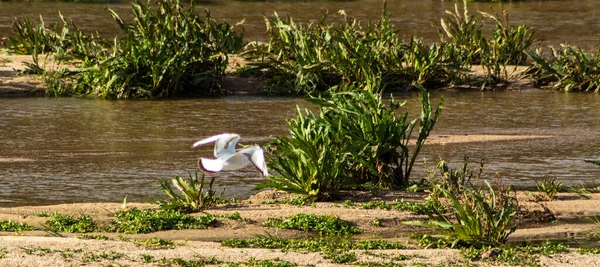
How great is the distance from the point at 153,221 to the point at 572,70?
344 inches

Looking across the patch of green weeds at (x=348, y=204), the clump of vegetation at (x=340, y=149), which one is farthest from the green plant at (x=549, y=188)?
the patch of green weeds at (x=348, y=204)

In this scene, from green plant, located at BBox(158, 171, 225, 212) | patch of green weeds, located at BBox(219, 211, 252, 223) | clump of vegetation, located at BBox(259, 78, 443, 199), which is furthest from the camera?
clump of vegetation, located at BBox(259, 78, 443, 199)

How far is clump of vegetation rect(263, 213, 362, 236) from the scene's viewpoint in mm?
6625

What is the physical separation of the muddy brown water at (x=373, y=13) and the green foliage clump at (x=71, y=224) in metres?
12.1

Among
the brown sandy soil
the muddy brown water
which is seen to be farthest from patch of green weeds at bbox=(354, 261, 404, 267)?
the muddy brown water

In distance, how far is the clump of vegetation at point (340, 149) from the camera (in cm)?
729

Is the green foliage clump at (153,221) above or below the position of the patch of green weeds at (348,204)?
above

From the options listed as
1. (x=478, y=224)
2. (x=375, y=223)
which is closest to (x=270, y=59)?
(x=375, y=223)

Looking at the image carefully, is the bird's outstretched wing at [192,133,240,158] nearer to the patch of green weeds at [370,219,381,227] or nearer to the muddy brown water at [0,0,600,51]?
the patch of green weeds at [370,219,381,227]

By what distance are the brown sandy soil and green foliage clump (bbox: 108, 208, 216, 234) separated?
0.07m

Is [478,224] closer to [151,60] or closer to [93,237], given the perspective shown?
[93,237]

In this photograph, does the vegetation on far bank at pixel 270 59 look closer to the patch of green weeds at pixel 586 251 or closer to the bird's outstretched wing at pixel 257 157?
the patch of green weeds at pixel 586 251

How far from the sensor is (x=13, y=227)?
6.35 meters

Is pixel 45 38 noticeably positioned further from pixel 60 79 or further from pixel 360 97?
pixel 360 97
